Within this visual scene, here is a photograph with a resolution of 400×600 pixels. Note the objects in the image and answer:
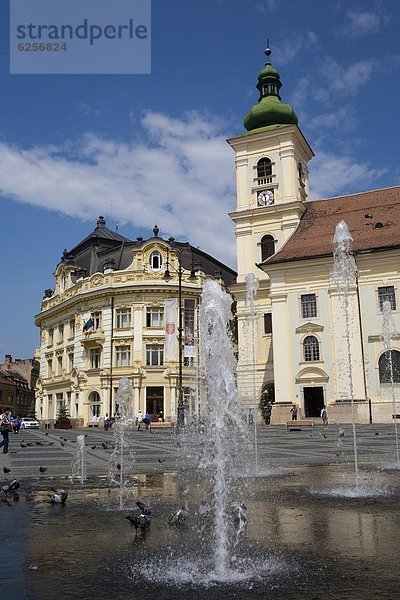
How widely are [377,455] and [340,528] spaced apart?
9730 mm

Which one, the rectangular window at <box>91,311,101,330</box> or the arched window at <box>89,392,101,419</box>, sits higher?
the rectangular window at <box>91,311,101,330</box>

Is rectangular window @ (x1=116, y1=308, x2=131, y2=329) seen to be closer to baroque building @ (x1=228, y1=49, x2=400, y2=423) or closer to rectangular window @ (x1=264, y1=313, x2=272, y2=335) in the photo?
baroque building @ (x1=228, y1=49, x2=400, y2=423)

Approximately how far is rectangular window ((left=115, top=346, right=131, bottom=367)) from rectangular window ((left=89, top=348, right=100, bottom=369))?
8.16 feet

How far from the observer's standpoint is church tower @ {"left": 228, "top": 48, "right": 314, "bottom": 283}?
1667 inches

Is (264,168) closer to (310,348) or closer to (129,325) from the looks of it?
(310,348)

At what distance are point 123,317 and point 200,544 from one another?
43.4m

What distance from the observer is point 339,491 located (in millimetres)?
9242

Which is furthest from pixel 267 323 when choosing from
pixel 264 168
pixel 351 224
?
pixel 264 168

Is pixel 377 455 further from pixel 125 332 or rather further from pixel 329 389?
pixel 125 332

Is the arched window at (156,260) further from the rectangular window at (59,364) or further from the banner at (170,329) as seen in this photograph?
the rectangular window at (59,364)

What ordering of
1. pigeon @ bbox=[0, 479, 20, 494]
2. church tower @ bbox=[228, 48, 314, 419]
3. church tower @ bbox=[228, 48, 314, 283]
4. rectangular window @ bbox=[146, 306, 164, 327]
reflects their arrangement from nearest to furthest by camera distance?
pigeon @ bbox=[0, 479, 20, 494]
church tower @ bbox=[228, 48, 314, 419]
church tower @ bbox=[228, 48, 314, 283]
rectangular window @ bbox=[146, 306, 164, 327]

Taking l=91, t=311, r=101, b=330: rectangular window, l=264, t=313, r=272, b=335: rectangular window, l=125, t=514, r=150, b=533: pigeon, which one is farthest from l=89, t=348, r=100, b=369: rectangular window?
l=125, t=514, r=150, b=533: pigeon

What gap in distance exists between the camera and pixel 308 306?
3809cm

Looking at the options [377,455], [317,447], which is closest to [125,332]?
[317,447]
